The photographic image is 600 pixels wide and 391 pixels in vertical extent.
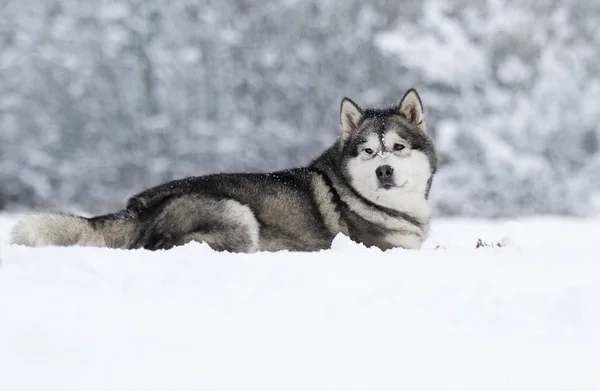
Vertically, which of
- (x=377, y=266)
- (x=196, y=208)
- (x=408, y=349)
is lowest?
(x=408, y=349)

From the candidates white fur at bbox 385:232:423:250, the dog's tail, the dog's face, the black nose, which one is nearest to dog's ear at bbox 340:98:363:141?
the dog's face

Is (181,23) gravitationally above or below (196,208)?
above

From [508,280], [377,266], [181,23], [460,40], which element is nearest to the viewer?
[508,280]

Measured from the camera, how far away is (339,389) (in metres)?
2.37

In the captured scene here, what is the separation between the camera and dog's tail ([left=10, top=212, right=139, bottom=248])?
4.12 m

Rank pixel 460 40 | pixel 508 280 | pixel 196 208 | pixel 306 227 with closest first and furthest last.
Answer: pixel 508 280, pixel 196 208, pixel 306 227, pixel 460 40

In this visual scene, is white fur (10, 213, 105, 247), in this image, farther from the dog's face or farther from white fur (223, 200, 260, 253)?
the dog's face

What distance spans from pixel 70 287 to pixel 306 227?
2131mm

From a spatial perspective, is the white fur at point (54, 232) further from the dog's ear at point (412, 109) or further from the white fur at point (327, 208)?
the dog's ear at point (412, 109)

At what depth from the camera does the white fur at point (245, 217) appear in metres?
4.56

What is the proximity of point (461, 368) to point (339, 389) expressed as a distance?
432 millimetres

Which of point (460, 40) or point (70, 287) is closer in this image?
point (70, 287)

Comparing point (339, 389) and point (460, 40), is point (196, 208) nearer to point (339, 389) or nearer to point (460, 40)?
point (339, 389)

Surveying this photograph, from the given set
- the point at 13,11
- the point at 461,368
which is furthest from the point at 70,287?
the point at 13,11
